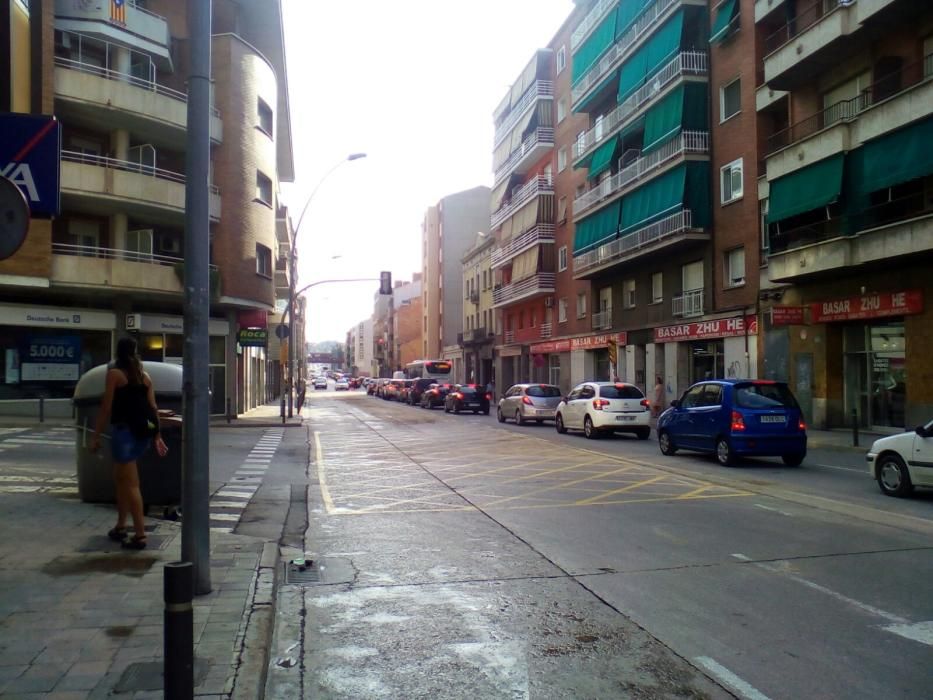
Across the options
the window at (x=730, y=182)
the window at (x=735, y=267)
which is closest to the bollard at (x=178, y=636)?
the window at (x=735, y=267)

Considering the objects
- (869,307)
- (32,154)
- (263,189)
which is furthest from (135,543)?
(263,189)

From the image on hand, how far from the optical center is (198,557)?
213 inches

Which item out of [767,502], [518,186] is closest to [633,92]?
[518,186]

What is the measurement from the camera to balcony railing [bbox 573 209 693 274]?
94.2 feet

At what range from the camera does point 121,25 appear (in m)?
25.2

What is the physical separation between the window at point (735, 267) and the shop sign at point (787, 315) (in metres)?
4.30

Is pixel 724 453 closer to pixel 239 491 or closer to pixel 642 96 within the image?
pixel 239 491

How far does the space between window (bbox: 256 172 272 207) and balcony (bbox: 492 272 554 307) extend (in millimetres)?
18127

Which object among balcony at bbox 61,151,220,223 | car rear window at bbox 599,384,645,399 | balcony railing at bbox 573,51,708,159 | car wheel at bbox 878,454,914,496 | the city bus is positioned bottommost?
car wheel at bbox 878,454,914,496

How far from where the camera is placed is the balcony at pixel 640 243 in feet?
93.4

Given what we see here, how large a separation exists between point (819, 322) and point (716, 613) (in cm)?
1917

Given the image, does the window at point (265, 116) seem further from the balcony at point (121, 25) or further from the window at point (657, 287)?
the window at point (657, 287)

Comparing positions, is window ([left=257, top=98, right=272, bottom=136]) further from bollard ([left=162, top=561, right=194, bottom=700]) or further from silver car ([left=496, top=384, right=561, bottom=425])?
bollard ([left=162, top=561, right=194, bottom=700])

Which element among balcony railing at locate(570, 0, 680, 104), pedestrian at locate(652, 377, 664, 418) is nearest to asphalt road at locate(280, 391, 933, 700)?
pedestrian at locate(652, 377, 664, 418)
